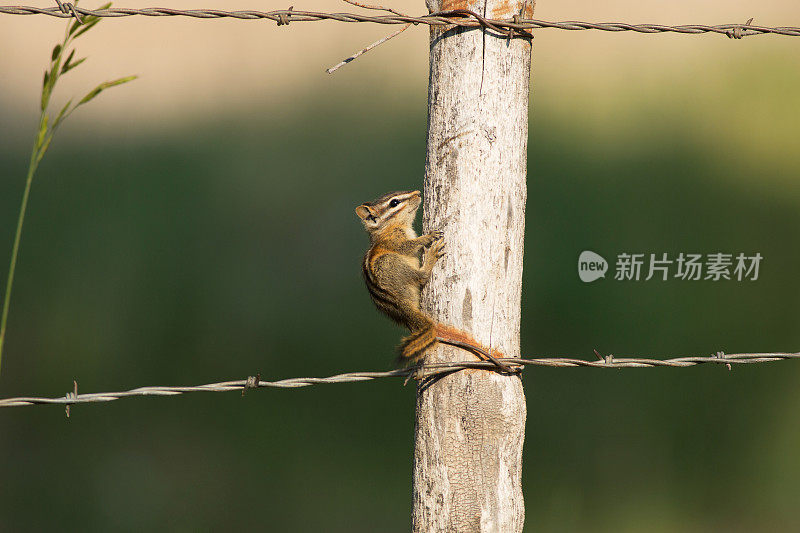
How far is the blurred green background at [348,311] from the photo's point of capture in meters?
6.14

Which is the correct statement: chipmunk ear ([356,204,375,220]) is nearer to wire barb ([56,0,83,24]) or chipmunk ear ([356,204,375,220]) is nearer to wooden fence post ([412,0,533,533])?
wooden fence post ([412,0,533,533])

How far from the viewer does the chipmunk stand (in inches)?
98.9

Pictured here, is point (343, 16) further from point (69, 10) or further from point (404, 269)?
point (404, 269)

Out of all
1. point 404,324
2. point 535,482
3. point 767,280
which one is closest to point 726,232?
point 767,280

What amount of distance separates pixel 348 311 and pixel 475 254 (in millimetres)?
4571

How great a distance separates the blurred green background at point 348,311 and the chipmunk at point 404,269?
9.68 ft

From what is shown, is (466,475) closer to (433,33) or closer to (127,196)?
(433,33)

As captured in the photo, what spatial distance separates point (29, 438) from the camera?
22.4 ft

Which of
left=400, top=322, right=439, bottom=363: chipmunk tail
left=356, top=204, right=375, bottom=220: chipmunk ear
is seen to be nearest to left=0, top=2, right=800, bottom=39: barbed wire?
left=400, top=322, right=439, bottom=363: chipmunk tail

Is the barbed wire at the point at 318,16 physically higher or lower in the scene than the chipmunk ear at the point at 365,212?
higher

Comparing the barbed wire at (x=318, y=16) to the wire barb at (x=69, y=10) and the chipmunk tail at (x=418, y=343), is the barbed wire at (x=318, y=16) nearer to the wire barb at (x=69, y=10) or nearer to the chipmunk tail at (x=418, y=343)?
the wire barb at (x=69, y=10)

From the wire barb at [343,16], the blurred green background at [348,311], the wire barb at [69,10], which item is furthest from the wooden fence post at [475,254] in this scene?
the blurred green background at [348,311]

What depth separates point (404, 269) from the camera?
3.03m

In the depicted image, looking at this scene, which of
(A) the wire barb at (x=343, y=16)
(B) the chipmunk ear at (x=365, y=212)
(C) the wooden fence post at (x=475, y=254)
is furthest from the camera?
(B) the chipmunk ear at (x=365, y=212)
